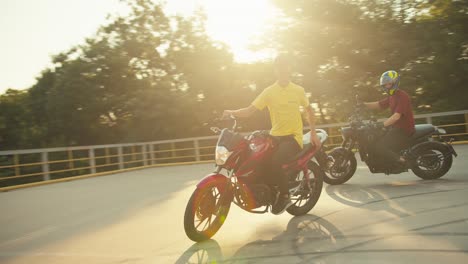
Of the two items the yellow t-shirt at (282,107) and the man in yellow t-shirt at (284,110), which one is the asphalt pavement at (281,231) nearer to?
the man in yellow t-shirt at (284,110)

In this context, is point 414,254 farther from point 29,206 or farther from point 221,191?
point 29,206

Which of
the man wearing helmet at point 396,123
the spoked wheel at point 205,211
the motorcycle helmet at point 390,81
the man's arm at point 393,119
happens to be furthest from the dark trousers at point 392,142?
the spoked wheel at point 205,211

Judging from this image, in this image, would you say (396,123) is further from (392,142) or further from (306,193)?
(306,193)

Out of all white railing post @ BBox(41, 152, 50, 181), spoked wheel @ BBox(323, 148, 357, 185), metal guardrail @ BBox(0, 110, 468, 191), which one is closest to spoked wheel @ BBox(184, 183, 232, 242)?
spoked wheel @ BBox(323, 148, 357, 185)

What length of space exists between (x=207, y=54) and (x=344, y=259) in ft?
82.3

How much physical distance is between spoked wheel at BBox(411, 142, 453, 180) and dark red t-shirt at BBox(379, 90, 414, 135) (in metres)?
0.39

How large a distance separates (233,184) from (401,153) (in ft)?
12.0

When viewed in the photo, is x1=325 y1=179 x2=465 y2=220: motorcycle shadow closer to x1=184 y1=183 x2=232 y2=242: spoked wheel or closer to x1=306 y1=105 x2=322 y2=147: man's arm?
x1=306 y1=105 x2=322 y2=147: man's arm

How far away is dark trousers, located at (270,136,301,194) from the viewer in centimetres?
512

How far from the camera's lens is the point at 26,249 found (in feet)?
17.3

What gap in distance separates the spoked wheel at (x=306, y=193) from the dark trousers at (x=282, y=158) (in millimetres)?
407

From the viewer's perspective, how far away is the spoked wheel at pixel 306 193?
18.5ft

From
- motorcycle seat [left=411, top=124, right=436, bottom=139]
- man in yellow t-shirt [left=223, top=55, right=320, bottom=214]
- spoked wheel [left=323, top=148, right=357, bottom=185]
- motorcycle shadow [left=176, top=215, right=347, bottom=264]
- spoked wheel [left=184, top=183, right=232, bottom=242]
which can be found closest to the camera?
motorcycle shadow [left=176, top=215, right=347, bottom=264]

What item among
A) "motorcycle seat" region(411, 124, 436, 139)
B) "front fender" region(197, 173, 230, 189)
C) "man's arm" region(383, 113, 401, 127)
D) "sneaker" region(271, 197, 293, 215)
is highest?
"man's arm" region(383, 113, 401, 127)
